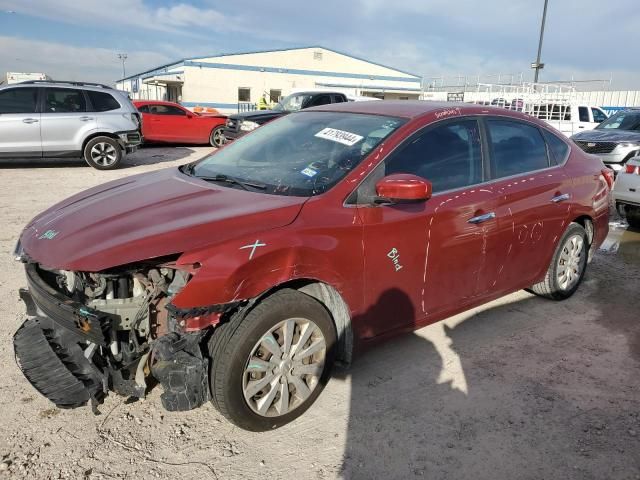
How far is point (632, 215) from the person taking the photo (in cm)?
781

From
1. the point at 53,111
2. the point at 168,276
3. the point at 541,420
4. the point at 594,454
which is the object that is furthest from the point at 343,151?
the point at 53,111

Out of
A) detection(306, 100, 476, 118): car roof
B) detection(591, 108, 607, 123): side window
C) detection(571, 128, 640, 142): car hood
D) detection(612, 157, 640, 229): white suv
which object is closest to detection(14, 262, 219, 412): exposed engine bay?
detection(306, 100, 476, 118): car roof

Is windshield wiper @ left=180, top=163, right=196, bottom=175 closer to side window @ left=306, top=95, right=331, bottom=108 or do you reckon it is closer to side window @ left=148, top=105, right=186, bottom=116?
side window @ left=306, top=95, right=331, bottom=108

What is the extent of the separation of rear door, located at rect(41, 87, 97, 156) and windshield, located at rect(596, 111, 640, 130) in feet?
39.1

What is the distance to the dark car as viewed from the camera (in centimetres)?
1312

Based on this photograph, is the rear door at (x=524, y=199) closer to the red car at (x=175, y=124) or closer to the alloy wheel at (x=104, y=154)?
the alloy wheel at (x=104, y=154)

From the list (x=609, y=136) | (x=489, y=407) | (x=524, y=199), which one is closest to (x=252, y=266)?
(x=489, y=407)

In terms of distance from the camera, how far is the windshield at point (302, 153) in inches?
123

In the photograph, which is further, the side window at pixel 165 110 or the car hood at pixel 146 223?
the side window at pixel 165 110

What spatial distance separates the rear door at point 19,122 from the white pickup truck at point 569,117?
13.3m

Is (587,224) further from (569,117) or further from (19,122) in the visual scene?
(569,117)

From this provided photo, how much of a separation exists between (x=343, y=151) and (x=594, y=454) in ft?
7.23

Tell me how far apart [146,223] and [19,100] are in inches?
384

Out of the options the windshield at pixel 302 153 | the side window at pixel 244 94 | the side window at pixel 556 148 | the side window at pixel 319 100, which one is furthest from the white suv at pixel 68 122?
the side window at pixel 244 94
